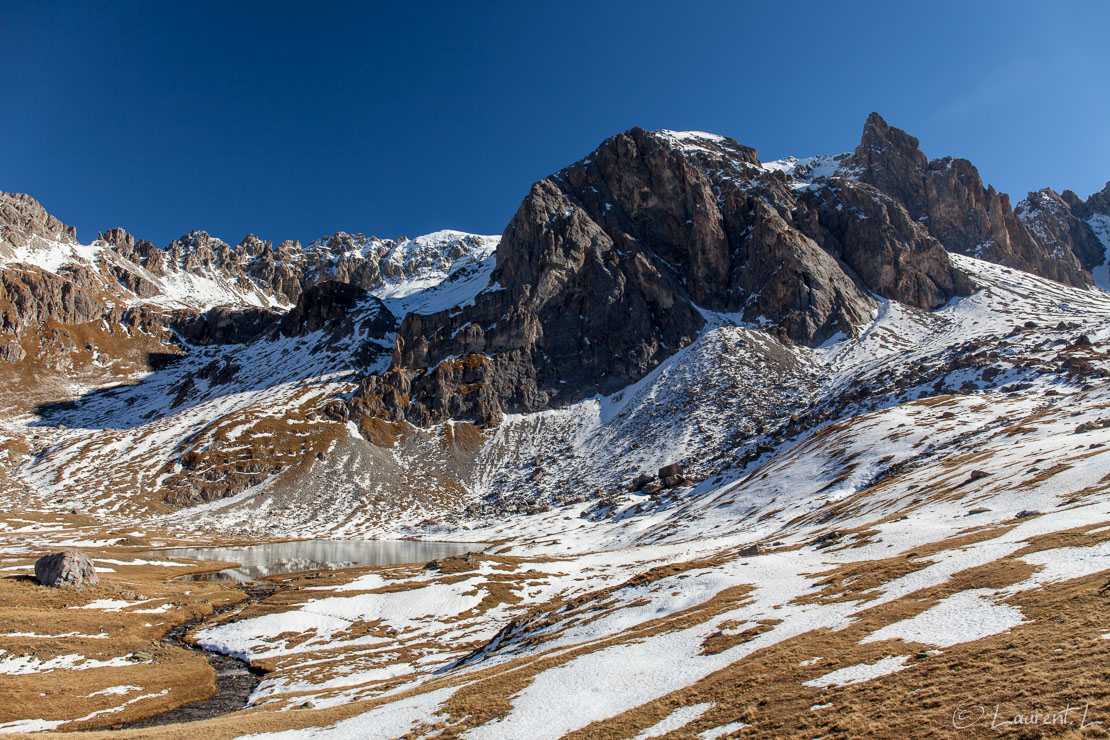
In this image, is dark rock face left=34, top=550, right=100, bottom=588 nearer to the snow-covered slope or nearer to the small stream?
the small stream

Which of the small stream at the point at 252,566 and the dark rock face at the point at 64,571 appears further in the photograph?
the dark rock face at the point at 64,571

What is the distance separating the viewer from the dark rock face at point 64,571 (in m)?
61.3

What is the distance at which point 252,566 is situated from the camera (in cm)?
9750

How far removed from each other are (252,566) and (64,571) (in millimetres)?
37644

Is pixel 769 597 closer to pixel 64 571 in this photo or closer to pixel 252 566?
pixel 64 571

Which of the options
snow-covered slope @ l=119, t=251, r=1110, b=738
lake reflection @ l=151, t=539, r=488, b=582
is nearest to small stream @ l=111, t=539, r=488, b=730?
lake reflection @ l=151, t=539, r=488, b=582

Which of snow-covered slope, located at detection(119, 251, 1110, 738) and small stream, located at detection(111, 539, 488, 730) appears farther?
small stream, located at detection(111, 539, 488, 730)

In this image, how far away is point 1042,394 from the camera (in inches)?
4050

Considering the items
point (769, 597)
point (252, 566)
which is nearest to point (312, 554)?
point (252, 566)

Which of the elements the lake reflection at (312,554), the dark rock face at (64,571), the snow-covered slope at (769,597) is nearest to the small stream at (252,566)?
the lake reflection at (312,554)

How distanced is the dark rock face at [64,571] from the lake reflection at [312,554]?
773 inches

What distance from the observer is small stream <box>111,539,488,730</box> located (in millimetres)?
36219

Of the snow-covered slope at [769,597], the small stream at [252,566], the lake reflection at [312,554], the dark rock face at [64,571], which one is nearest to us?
the snow-covered slope at [769,597]

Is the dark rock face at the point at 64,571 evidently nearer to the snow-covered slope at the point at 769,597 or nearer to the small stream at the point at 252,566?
the small stream at the point at 252,566
